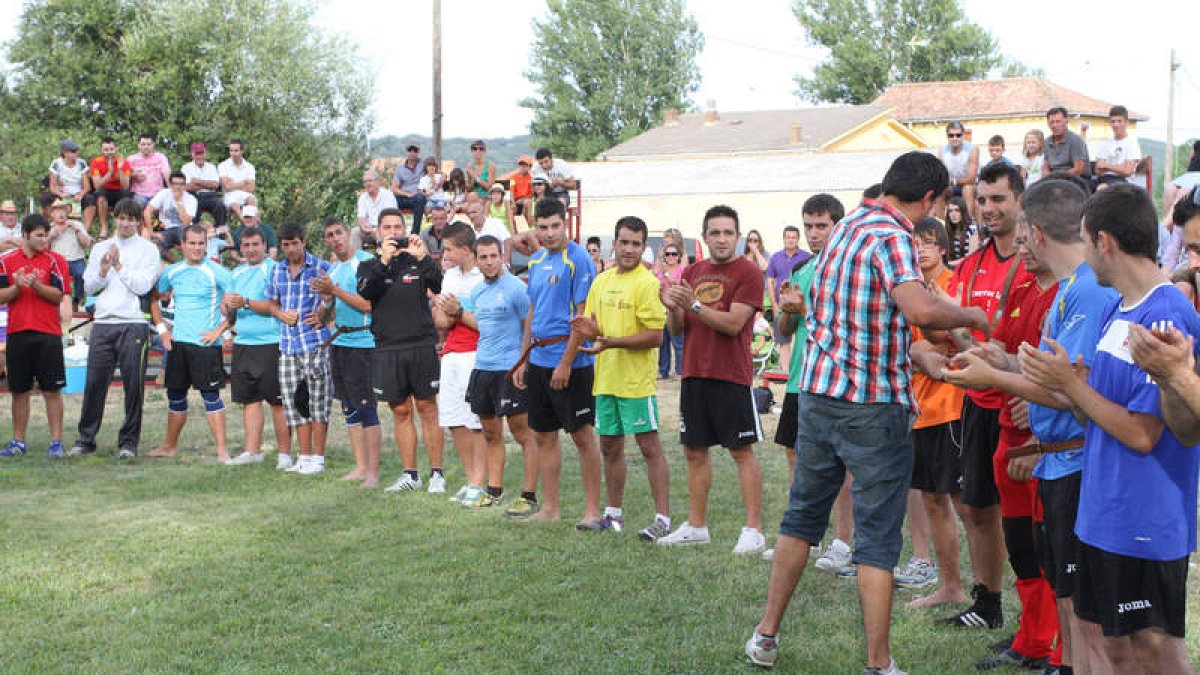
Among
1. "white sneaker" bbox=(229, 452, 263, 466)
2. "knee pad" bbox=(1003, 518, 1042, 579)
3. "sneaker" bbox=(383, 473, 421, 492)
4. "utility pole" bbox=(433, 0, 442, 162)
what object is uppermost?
"utility pole" bbox=(433, 0, 442, 162)

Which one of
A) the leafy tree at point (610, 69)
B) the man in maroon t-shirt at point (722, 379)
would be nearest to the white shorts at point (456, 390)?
the man in maroon t-shirt at point (722, 379)

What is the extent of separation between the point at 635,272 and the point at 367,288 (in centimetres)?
262

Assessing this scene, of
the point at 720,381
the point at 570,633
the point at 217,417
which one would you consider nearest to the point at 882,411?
the point at 570,633

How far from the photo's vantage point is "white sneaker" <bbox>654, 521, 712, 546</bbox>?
757cm

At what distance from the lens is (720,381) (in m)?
7.45

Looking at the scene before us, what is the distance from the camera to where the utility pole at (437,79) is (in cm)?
2692

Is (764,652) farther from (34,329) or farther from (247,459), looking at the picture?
(34,329)

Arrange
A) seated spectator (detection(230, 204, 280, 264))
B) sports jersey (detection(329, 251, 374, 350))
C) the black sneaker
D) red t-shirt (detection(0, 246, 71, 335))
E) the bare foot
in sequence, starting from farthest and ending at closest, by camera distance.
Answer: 1. seated spectator (detection(230, 204, 280, 264))
2. red t-shirt (detection(0, 246, 71, 335))
3. sports jersey (detection(329, 251, 374, 350))
4. the bare foot
5. the black sneaker

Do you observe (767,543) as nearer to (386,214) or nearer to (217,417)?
(386,214)

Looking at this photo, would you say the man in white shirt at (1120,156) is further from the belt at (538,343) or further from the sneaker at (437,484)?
the sneaker at (437,484)

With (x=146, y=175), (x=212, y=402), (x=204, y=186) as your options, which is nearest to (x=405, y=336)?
(x=212, y=402)

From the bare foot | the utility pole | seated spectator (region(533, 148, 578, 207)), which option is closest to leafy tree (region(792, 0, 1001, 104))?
the utility pole

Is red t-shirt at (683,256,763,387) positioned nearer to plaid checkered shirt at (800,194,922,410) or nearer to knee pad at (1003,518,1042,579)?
plaid checkered shirt at (800,194,922,410)

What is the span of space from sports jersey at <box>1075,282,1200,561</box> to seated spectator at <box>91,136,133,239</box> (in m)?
18.6
